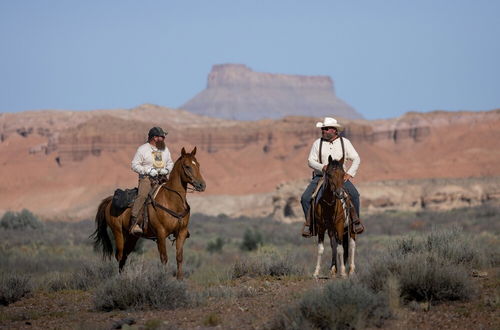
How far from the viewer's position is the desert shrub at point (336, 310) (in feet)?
33.4

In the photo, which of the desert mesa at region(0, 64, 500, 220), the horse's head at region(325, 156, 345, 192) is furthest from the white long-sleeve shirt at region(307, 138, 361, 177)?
the desert mesa at region(0, 64, 500, 220)

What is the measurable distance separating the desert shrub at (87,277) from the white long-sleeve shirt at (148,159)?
7.34 ft

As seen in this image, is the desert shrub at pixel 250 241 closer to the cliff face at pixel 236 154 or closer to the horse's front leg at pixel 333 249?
the horse's front leg at pixel 333 249

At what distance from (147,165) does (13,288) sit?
2968 mm

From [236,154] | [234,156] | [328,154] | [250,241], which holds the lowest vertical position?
[250,241]

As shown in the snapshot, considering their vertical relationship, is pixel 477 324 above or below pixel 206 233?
above

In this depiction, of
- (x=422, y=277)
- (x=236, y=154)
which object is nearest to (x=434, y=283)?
(x=422, y=277)

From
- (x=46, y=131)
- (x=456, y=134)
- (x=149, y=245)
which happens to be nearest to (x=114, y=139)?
(x=46, y=131)

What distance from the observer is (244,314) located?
38.3ft

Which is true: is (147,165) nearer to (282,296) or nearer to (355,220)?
(355,220)

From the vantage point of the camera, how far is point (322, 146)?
1478 cm

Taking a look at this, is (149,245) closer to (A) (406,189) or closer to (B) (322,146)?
(B) (322,146)

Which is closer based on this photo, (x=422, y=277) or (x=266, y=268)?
(x=422, y=277)

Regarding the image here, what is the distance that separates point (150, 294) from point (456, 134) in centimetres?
11255
